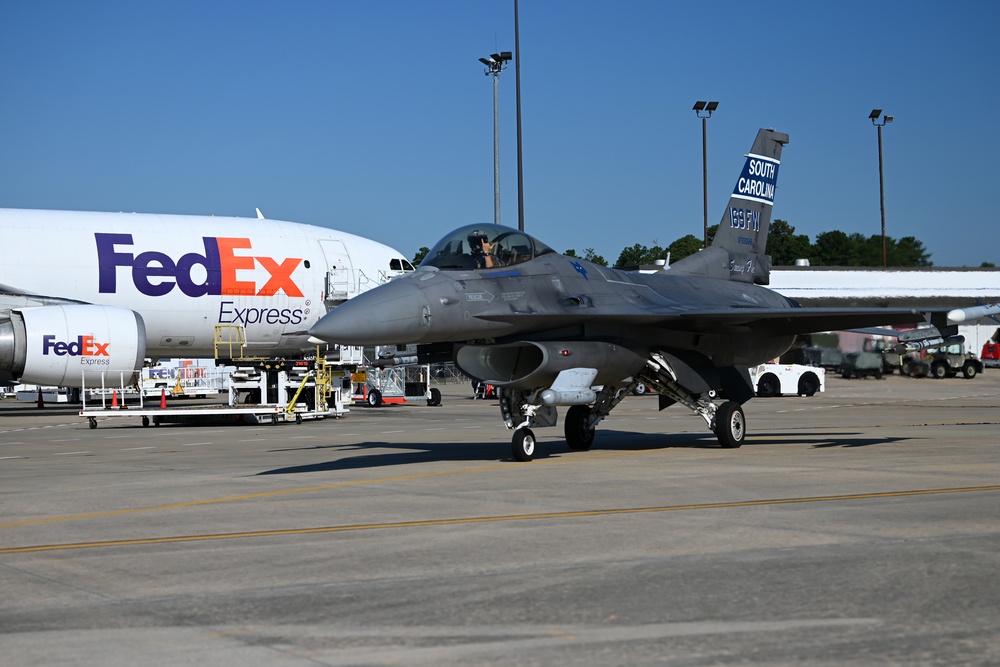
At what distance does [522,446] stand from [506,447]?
3376 mm

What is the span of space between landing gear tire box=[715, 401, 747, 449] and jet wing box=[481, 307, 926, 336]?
4.32 feet

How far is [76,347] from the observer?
1097 inches

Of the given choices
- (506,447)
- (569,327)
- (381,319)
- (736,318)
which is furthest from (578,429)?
(381,319)

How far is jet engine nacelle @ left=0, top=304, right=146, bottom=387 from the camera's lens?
90.6ft

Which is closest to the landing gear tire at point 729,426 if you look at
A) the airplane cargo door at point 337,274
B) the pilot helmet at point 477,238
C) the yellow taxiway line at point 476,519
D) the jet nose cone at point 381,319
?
the pilot helmet at point 477,238

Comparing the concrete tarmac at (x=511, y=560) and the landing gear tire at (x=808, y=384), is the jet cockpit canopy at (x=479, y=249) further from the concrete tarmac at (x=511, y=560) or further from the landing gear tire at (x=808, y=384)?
the landing gear tire at (x=808, y=384)

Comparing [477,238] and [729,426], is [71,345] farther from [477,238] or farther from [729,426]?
[729,426]

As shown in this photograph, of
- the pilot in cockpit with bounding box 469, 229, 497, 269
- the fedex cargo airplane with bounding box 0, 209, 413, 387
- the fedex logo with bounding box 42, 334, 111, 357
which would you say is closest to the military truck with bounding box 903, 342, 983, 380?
the fedex cargo airplane with bounding box 0, 209, 413, 387

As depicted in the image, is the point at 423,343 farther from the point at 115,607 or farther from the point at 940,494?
the point at 115,607

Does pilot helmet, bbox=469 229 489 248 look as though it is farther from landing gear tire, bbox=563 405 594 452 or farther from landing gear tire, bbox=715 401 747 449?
landing gear tire, bbox=715 401 747 449

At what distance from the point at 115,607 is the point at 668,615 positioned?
305cm

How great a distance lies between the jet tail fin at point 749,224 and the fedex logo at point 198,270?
15.3 metres

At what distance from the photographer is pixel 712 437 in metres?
20.6

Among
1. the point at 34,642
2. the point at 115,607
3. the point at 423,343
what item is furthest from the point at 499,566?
the point at 423,343
